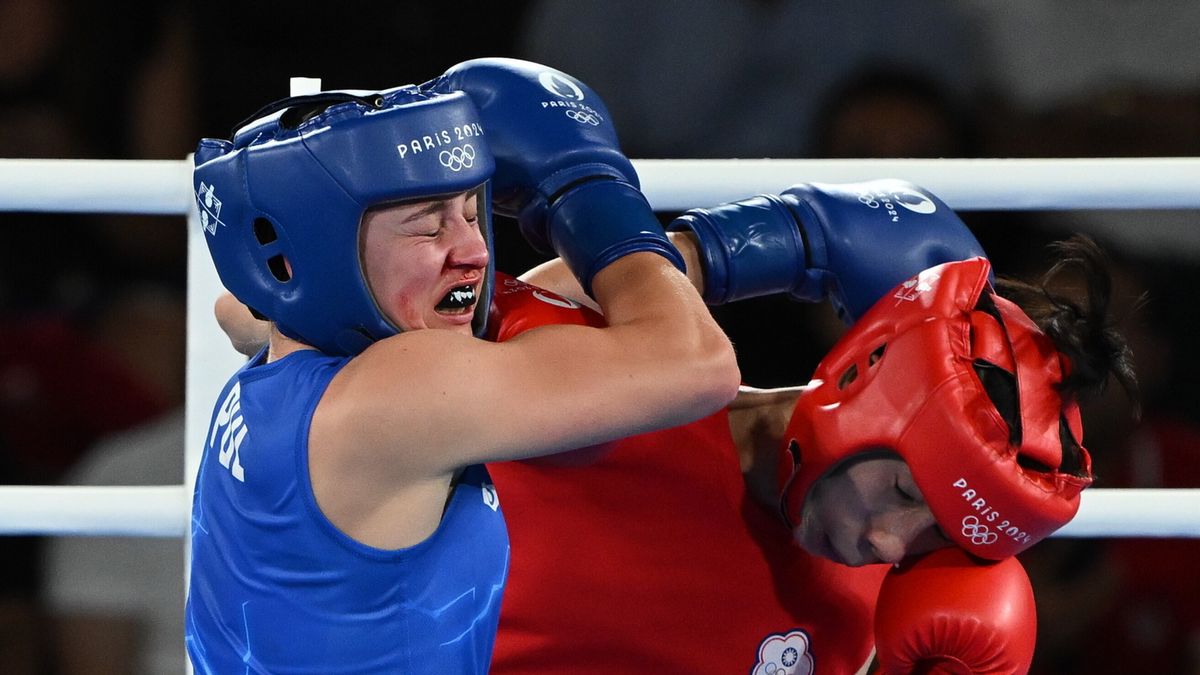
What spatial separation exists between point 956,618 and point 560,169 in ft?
2.32

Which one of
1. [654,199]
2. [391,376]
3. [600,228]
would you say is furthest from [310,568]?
[654,199]

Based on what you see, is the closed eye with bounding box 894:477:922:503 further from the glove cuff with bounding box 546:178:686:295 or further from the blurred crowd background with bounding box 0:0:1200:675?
the blurred crowd background with bounding box 0:0:1200:675

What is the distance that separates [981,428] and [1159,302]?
2288 mm

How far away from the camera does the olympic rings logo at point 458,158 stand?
1.36 metres

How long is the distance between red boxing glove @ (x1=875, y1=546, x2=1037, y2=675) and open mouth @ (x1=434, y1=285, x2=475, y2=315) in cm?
67

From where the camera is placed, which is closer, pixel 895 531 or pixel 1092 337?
pixel 1092 337

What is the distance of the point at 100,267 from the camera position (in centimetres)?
360

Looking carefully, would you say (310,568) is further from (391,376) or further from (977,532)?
(977,532)

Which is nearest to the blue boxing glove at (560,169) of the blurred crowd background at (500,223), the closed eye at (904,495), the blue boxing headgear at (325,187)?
the blue boxing headgear at (325,187)

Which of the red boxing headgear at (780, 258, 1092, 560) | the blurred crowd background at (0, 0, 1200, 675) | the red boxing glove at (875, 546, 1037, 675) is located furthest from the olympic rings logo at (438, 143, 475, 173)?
the blurred crowd background at (0, 0, 1200, 675)

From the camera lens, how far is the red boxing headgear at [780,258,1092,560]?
1.55m

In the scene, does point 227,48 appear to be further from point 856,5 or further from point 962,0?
point 962,0

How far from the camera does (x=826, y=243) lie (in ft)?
5.57

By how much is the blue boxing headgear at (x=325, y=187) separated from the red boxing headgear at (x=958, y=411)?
1.70ft
